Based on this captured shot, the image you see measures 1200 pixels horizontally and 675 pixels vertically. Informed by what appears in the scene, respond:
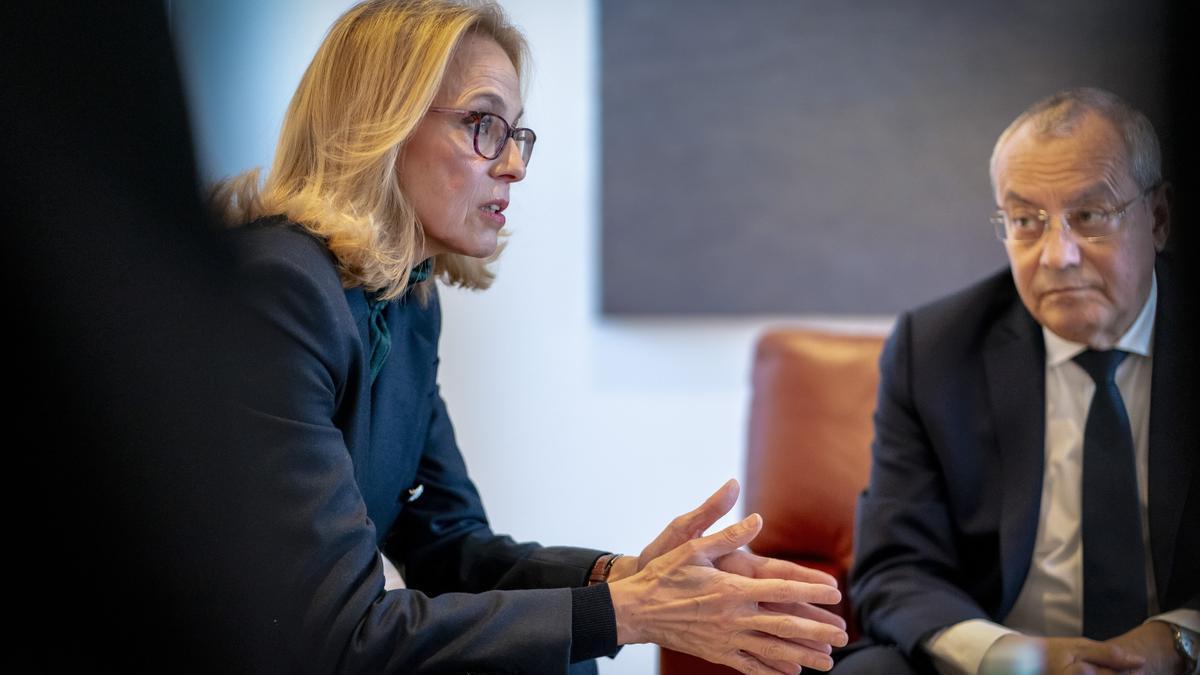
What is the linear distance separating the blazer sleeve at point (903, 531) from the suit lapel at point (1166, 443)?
0.27 m

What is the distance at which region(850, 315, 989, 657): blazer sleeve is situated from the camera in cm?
145

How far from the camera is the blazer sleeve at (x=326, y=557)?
1.00 metres

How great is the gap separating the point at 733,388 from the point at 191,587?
5.78ft

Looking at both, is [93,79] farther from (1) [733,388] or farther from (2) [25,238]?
(1) [733,388]

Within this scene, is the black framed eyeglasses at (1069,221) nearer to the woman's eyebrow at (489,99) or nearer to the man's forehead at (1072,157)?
the man's forehead at (1072,157)

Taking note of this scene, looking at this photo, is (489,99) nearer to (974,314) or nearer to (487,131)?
(487,131)

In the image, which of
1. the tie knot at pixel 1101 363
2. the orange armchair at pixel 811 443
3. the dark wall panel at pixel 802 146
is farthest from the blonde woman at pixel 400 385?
the dark wall panel at pixel 802 146

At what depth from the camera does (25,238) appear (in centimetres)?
87

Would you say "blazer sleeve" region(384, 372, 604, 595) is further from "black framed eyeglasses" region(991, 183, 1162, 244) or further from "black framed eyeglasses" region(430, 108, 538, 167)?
"black framed eyeglasses" region(991, 183, 1162, 244)


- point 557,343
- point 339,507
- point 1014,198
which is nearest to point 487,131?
point 339,507

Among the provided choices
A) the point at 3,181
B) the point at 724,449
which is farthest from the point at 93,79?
the point at 724,449

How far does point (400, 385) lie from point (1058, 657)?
807mm

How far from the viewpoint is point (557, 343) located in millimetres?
2385

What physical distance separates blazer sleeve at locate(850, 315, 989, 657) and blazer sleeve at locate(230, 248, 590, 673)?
1.92 ft
